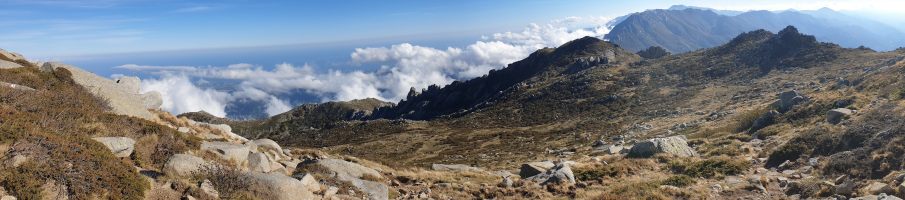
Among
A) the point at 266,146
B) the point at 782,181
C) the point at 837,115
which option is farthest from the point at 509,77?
the point at 782,181

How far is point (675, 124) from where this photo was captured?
5425cm

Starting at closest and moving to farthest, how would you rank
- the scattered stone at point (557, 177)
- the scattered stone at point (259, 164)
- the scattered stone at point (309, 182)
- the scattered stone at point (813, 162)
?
the scattered stone at point (309, 182) < the scattered stone at point (259, 164) < the scattered stone at point (557, 177) < the scattered stone at point (813, 162)

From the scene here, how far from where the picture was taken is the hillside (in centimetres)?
2106

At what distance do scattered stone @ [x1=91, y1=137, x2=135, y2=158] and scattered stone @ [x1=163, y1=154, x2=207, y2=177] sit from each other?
183 cm

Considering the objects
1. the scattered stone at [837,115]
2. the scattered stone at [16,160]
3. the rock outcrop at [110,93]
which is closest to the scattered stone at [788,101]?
the scattered stone at [837,115]

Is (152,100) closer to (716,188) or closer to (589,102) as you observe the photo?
(716,188)

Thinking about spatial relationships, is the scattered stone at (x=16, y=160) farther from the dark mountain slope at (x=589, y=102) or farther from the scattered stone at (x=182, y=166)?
the dark mountain slope at (x=589, y=102)

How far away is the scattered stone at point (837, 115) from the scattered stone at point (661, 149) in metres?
9.31

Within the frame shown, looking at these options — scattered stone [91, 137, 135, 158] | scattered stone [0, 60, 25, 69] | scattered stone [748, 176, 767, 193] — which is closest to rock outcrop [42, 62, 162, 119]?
scattered stone [0, 60, 25, 69]

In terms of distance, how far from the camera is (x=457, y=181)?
23891mm

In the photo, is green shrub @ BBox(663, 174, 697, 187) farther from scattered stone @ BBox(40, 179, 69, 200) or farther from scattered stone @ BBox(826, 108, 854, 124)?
scattered stone @ BBox(40, 179, 69, 200)

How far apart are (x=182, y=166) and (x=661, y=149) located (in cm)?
2635

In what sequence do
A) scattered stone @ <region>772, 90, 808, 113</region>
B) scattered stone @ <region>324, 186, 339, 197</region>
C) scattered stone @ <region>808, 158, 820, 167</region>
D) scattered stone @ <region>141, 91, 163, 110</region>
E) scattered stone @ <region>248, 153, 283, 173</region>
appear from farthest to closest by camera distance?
scattered stone @ <region>772, 90, 808, 113</region> → scattered stone @ <region>141, 91, 163, 110</region> → scattered stone @ <region>808, 158, 820, 167</region> → scattered stone @ <region>248, 153, 283, 173</region> → scattered stone @ <region>324, 186, 339, 197</region>

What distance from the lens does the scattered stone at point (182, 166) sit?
48.1ft
